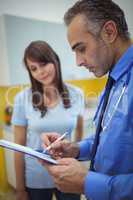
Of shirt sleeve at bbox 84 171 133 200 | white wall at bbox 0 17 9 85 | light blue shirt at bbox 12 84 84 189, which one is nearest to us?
shirt sleeve at bbox 84 171 133 200

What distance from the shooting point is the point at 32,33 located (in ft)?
6.39

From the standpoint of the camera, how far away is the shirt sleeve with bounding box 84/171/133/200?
2.23 ft

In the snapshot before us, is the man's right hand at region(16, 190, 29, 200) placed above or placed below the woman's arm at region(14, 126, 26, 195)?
below

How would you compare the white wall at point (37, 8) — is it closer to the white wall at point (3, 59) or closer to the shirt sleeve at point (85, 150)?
→ the white wall at point (3, 59)

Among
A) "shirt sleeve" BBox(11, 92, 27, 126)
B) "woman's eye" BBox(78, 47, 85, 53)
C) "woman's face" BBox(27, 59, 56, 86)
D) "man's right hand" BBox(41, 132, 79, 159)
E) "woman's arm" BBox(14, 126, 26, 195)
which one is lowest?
"woman's arm" BBox(14, 126, 26, 195)

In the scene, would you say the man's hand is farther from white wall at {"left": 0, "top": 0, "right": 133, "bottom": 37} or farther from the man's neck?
white wall at {"left": 0, "top": 0, "right": 133, "bottom": 37}

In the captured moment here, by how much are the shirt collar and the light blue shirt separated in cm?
62

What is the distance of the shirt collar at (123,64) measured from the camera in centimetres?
81

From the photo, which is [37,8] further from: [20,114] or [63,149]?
[63,149]

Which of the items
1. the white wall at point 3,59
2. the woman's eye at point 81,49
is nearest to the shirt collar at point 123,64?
the woman's eye at point 81,49

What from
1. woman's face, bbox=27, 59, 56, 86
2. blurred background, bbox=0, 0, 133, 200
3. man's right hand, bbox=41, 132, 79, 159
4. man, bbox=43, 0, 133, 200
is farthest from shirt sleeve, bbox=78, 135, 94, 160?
blurred background, bbox=0, 0, 133, 200

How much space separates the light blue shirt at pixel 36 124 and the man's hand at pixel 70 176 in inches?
23.1

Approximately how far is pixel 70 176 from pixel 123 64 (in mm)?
434

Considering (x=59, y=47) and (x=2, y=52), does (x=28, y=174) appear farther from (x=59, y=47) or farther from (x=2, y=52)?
(x=59, y=47)
